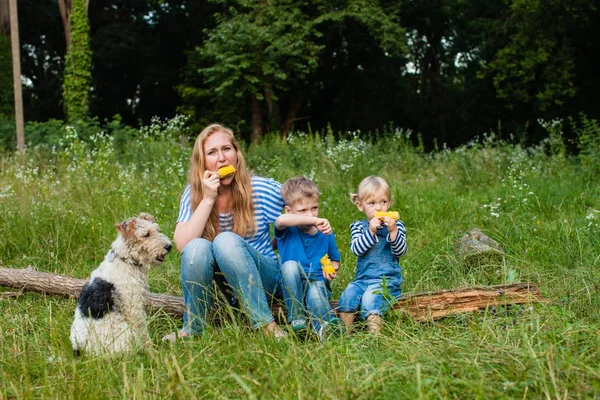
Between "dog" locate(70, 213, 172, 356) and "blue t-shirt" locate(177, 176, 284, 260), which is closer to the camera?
"dog" locate(70, 213, 172, 356)

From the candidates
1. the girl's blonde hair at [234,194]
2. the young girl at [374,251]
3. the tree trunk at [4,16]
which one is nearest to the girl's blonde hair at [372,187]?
the young girl at [374,251]

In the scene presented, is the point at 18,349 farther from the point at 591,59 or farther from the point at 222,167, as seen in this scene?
the point at 591,59

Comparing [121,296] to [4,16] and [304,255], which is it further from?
[4,16]

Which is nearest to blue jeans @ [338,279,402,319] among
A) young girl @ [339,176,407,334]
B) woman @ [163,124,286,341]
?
young girl @ [339,176,407,334]

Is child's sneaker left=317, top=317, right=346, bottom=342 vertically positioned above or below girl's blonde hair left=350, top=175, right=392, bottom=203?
below

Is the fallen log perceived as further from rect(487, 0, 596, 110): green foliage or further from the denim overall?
rect(487, 0, 596, 110): green foliage

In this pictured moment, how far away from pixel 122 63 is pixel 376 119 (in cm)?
1124

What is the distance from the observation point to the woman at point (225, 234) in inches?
145

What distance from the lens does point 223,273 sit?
3693mm

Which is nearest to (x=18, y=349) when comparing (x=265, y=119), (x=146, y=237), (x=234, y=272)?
(x=146, y=237)

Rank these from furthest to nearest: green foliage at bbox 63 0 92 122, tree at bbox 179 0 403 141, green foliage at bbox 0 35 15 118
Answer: green foliage at bbox 0 35 15 118
green foliage at bbox 63 0 92 122
tree at bbox 179 0 403 141

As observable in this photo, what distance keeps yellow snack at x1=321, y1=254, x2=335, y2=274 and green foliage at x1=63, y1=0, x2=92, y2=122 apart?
1632 cm

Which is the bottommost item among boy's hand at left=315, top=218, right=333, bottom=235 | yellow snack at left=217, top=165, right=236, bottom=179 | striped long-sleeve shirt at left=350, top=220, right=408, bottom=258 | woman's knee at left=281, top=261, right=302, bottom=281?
woman's knee at left=281, top=261, right=302, bottom=281

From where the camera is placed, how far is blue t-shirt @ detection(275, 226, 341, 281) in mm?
3875
